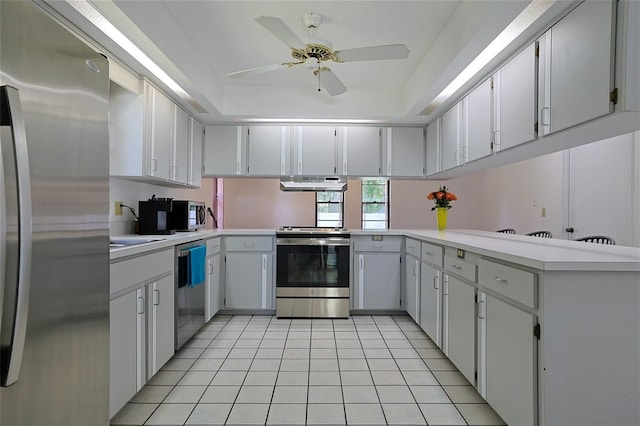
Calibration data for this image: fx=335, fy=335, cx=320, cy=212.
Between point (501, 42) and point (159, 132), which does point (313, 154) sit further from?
point (501, 42)

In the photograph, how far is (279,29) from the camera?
1.93 m

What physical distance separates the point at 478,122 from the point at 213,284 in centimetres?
277

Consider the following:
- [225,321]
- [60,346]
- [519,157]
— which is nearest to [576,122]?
[519,157]

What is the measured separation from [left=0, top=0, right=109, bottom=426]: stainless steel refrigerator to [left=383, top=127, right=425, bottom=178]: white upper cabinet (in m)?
3.01

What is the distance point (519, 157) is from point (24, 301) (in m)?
2.84

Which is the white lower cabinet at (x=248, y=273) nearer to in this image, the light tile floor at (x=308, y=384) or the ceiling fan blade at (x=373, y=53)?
the light tile floor at (x=308, y=384)

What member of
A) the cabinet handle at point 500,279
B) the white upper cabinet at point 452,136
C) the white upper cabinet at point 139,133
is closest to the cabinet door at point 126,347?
the white upper cabinet at point 139,133

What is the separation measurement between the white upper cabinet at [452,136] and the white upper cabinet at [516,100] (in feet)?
2.07

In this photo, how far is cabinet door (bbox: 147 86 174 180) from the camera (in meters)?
2.65

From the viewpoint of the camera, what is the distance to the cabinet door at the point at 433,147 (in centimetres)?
349

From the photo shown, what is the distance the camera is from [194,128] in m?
3.57

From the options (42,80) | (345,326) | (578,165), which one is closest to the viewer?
(42,80)

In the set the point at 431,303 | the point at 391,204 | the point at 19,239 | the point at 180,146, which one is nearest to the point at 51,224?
the point at 19,239

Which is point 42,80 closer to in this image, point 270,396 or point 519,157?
point 270,396
